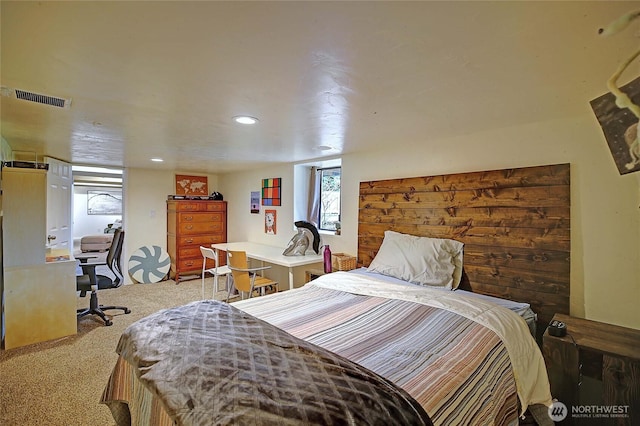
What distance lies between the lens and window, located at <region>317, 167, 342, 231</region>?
13.6 ft

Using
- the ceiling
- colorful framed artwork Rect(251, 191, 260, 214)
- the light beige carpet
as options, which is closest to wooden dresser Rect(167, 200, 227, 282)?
colorful framed artwork Rect(251, 191, 260, 214)

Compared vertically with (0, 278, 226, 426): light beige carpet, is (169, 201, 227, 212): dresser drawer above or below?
above

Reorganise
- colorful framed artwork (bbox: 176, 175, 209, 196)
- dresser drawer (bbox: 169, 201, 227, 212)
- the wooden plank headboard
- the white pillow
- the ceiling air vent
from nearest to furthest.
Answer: the ceiling air vent < the wooden plank headboard < the white pillow < dresser drawer (bbox: 169, 201, 227, 212) < colorful framed artwork (bbox: 176, 175, 209, 196)

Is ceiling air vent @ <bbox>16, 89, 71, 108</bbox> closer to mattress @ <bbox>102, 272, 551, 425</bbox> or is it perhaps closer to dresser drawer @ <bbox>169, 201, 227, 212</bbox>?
mattress @ <bbox>102, 272, 551, 425</bbox>

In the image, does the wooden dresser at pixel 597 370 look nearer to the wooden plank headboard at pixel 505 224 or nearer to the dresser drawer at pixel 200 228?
the wooden plank headboard at pixel 505 224

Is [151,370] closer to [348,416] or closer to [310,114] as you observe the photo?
[348,416]

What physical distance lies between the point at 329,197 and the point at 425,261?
6.46ft

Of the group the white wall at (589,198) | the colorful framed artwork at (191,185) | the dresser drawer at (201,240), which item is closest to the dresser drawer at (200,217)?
the dresser drawer at (201,240)

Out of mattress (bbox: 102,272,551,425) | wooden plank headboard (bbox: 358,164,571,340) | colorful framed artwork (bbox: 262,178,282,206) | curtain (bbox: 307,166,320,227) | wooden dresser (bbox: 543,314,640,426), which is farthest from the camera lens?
colorful framed artwork (bbox: 262,178,282,206)

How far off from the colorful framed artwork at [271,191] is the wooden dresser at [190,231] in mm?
1330

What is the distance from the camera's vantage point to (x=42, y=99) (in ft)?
5.71

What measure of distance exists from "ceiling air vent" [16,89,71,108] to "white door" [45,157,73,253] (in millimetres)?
2448

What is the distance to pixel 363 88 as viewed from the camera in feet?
5.16

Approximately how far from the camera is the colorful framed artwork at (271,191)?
455cm
